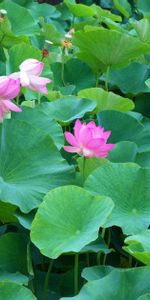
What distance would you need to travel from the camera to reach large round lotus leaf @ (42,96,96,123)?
4.51 ft

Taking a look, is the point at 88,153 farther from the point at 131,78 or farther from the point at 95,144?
the point at 131,78

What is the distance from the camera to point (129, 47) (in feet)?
5.15

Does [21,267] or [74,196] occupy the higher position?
[74,196]

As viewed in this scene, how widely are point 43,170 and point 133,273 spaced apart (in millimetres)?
313

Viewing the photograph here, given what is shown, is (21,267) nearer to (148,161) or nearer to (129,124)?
(148,161)

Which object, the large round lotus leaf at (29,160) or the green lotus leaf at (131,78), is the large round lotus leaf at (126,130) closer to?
the large round lotus leaf at (29,160)

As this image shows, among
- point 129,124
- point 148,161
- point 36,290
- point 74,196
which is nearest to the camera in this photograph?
point 74,196

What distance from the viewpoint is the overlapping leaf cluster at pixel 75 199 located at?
0.91 metres

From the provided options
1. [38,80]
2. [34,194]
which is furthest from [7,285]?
[38,80]

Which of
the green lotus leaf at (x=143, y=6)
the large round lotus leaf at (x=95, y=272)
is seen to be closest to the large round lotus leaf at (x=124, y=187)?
the large round lotus leaf at (x=95, y=272)

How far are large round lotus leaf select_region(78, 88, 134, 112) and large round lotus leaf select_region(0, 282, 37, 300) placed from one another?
2.24ft

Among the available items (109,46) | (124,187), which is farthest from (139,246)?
(109,46)

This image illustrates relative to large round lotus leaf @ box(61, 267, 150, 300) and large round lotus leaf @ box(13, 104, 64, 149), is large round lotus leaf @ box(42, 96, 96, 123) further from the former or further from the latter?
large round lotus leaf @ box(61, 267, 150, 300)

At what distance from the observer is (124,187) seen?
41.7 inches
